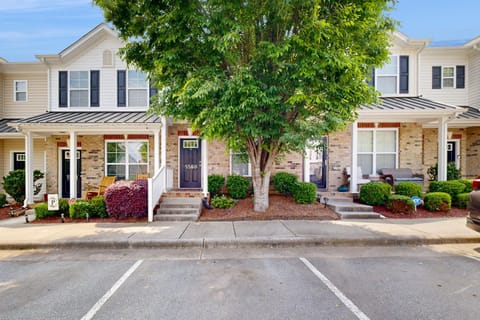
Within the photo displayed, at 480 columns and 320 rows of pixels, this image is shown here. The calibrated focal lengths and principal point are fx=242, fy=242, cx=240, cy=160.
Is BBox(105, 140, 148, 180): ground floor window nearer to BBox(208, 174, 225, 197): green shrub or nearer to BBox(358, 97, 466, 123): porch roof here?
BBox(208, 174, 225, 197): green shrub

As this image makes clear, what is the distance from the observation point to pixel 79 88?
1162cm

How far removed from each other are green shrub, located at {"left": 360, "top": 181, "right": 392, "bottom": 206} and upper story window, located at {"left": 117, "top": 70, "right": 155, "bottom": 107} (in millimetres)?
10092

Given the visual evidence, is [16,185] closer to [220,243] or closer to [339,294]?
[220,243]

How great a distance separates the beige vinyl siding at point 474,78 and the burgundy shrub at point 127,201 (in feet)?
50.6

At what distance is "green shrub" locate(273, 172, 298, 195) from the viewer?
9.27m

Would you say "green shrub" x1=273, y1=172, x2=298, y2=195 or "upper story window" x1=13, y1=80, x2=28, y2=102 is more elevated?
"upper story window" x1=13, y1=80, x2=28, y2=102

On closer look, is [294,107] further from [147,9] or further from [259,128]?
[147,9]

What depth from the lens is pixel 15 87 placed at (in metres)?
12.6

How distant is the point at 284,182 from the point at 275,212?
1.87 m

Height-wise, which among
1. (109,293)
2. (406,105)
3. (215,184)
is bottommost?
(109,293)

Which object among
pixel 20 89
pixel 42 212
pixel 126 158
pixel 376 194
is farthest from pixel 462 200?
pixel 20 89

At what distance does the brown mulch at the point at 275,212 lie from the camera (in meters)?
7.52

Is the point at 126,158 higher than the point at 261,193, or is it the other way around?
the point at 126,158

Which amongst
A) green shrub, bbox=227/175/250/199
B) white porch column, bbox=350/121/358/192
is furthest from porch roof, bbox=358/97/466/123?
green shrub, bbox=227/175/250/199
